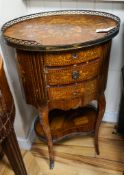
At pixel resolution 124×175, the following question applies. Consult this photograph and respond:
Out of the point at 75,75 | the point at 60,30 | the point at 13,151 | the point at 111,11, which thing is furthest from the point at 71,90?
the point at 111,11

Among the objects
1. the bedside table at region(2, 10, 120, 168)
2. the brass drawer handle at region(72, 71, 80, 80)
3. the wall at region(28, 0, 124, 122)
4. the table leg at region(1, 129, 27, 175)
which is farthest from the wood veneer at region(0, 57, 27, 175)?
the wall at region(28, 0, 124, 122)

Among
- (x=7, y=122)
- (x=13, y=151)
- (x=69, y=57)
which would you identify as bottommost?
(x=13, y=151)

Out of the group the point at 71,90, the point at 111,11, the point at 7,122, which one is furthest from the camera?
the point at 111,11

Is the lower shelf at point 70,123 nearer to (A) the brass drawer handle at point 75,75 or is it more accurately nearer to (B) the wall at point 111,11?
(B) the wall at point 111,11

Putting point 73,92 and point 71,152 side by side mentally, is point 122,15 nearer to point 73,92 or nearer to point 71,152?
point 73,92

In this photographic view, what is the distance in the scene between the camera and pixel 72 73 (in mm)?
969

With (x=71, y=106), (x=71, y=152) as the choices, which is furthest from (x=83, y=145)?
(x=71, y=106)

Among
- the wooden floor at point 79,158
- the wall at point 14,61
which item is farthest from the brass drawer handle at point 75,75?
the wooden floor at point 79,158

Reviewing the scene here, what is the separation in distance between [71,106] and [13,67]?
0.42 metres

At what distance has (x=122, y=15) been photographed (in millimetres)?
1244

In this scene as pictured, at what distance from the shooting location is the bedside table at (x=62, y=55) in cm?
92

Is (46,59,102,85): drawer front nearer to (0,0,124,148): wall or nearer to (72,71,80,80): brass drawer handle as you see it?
(72,71,80,80): brass drawer handle

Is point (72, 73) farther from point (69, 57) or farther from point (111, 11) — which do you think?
point (111, 11)

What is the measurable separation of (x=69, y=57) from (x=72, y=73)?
0.25 ft
